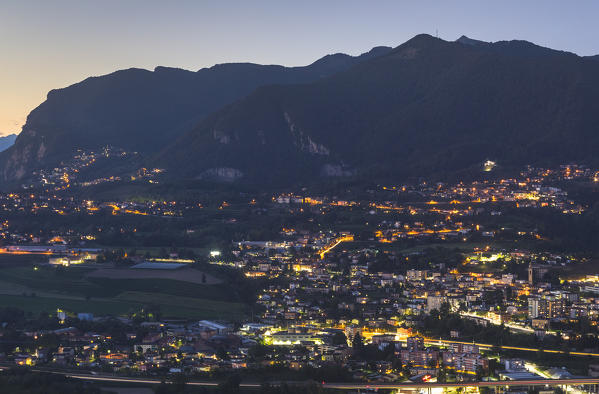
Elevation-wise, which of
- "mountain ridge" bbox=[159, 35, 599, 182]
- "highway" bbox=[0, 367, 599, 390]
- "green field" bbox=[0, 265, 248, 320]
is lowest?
"highway" bbox=[0, 367, 599, 390]

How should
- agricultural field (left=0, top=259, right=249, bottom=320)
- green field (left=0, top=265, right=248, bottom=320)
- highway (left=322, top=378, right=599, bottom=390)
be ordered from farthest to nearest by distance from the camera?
agricultural field (left=0, top=259, right=249, bottom=320), green field (left=0, top=265, right=248, bottom=320), highway (left=322, top=378, right=599, bottom=390)

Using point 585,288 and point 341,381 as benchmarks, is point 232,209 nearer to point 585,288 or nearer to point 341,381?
point 585,288

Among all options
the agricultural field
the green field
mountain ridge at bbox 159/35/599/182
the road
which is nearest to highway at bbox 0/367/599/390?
the road

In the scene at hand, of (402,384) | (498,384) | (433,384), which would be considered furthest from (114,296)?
(498,384)

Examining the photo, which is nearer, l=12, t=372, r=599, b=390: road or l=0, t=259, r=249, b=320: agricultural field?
l=12, t=372, r=599, b=390: road

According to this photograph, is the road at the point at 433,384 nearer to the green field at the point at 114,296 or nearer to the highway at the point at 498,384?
the highway at the point at 498,384

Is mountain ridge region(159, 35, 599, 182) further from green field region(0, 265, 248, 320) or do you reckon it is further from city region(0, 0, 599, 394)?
green field region(0, 265, 248, 320)

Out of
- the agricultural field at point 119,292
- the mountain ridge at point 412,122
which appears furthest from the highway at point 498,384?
the mountain ridge at point 412,122

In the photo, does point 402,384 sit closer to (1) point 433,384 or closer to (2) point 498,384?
(1) point 433,384
